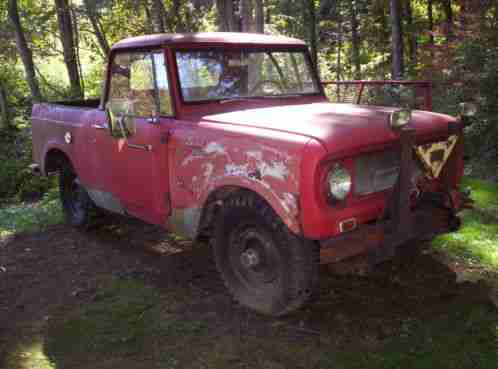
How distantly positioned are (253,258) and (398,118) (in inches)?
53.3

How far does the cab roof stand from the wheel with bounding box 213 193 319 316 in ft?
4.73

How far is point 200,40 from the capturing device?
4.25 meters

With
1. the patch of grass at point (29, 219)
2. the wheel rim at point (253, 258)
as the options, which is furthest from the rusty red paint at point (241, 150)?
the patch of grass at point (29, 219)

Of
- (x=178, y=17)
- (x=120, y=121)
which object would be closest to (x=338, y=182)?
(x=120, y=121)

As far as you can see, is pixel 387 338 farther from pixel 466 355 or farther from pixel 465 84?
pixel 465 84

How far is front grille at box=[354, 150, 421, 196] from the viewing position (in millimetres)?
3297

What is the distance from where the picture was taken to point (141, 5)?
16750mm

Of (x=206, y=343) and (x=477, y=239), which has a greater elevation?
(x=477, y=239)

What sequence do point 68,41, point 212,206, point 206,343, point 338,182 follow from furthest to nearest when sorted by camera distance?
point 68,41 → point 212,206 → point 206,343 → point 338,182

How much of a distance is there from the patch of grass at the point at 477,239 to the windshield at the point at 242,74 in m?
1.87

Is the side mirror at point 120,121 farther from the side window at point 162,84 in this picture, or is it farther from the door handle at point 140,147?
the side window at point 162,84

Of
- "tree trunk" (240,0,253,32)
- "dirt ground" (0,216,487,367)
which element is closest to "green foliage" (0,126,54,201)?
"tree trunk" (240,0,253,32)

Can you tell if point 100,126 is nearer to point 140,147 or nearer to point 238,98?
point 140,147

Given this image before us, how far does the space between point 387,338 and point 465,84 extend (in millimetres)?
6395
